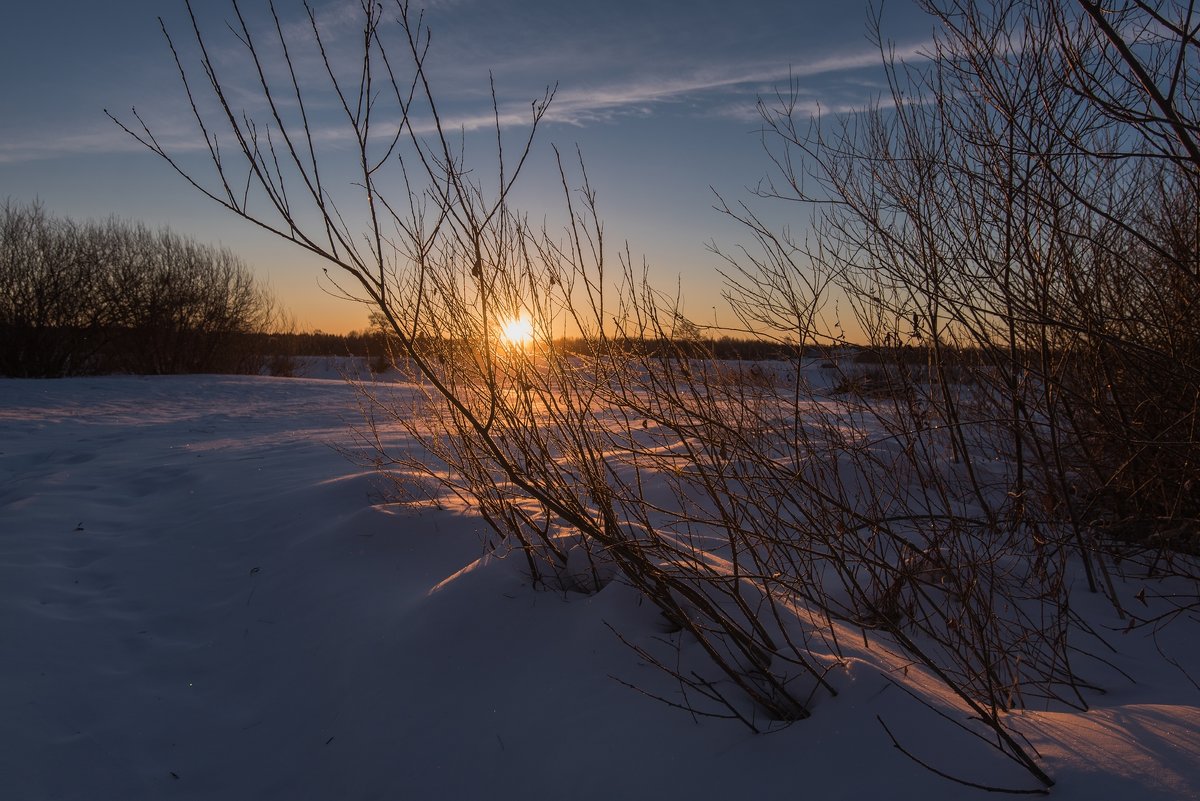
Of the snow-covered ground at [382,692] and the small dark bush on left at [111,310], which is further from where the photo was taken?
the small dark bush on left at [111,310]

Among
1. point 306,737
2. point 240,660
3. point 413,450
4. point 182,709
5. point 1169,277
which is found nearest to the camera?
point 306,737

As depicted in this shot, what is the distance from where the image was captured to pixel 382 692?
2.50 m

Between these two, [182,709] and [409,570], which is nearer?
[182,709]

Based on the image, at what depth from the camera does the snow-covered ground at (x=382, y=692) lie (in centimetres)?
170

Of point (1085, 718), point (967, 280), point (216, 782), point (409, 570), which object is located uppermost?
point (967, 280)

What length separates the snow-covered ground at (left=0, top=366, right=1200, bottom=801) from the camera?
170 cm

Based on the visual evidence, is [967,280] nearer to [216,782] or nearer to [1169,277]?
[1169,277]

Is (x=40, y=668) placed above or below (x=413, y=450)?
below

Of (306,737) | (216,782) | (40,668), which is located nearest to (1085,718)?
(306,737)

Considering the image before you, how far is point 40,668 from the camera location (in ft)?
8.79

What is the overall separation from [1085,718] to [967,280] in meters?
1.92

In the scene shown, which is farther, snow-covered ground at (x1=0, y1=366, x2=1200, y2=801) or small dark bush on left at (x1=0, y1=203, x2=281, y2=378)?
small dark bush on left at (x1=0, y1=203, x2=281, y2=378)

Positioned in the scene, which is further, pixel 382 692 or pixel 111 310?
pixel 111 310

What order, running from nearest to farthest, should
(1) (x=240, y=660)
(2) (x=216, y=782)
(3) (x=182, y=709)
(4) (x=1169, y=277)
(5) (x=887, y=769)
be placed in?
1. (5) (x=887, y=769)
2. (2) (x=216, y=782)
3. (3) (x=182, y=709)
4. (1) (x=240, y=660)
5. (4) (x=1169, y=277)
